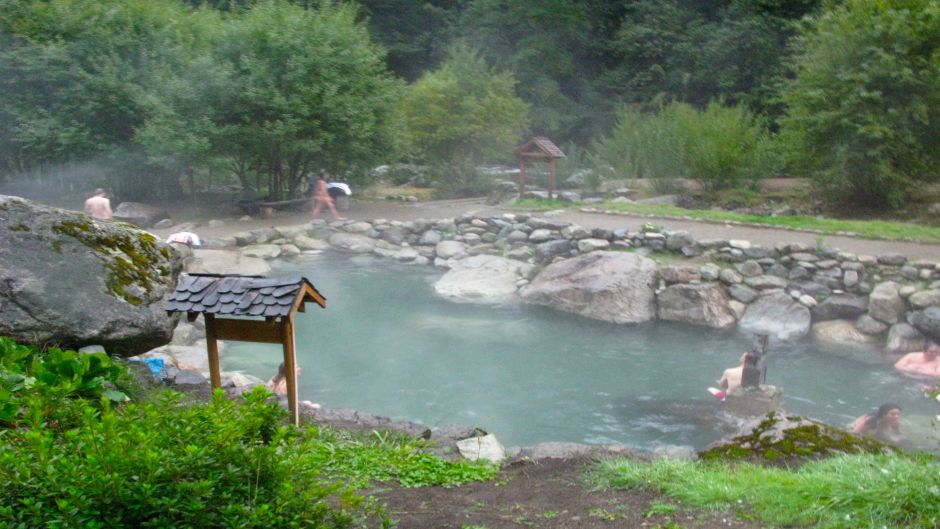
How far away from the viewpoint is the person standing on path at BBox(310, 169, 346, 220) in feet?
56.8

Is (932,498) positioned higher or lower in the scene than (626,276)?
higher

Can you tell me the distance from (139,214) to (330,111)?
422 centimetres

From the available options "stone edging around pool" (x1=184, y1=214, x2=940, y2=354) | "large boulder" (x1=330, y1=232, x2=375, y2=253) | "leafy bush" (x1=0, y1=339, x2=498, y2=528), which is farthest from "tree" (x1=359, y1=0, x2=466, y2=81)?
"leafy bush" (x1=0, y1=339, x2=498, y2=528)

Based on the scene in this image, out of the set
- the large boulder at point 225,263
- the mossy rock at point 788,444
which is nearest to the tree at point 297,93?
the large boulder at point 225,263

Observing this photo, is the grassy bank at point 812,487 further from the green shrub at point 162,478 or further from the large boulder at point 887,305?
the large boulder at point 887,305

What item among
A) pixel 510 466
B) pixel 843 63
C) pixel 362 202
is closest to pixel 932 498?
pixel 510 466

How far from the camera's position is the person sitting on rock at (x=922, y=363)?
9742 mm

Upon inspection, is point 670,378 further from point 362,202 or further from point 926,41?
point 362,202

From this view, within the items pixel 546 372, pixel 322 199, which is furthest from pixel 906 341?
pixel 322 199

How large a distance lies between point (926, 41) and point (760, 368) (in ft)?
35.1

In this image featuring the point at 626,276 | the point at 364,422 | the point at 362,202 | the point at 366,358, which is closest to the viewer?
the point at 364,422

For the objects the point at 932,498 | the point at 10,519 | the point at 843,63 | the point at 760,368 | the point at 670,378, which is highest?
the point at 843,63

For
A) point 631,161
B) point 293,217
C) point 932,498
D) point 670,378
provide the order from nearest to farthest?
point 932,498 < point 670,378 < point 293,217 < point 631,161

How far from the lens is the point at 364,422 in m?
6.14
